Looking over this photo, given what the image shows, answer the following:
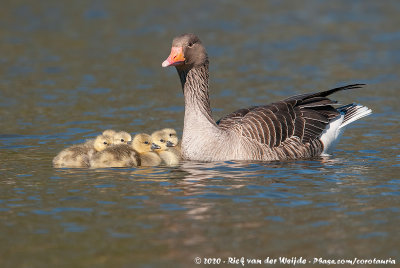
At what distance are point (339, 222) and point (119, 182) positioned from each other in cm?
343

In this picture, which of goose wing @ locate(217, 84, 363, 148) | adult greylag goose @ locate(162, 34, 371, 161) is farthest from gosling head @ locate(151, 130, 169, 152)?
goose wing @ locate(217, 84, 363, 148)

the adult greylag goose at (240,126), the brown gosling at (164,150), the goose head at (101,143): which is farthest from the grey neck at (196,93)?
the goose head at (101,143)

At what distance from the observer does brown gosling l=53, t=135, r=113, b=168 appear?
11.5 meters

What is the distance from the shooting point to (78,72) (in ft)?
70.6

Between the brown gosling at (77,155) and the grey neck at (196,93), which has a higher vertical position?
the grey neck at (196,93)

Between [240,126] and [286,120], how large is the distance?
0.86 metres

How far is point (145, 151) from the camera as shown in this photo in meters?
12.0

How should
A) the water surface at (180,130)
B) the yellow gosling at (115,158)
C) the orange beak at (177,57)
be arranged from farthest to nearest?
the orange beak at (177,57) → the yellow gosling at (115,158) → the water surface at (180,130)

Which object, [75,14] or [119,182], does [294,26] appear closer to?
[75,14]

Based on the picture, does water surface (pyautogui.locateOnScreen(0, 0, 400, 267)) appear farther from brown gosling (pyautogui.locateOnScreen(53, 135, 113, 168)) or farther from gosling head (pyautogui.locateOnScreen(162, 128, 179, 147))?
gosling head (pyautogui.locateOnScreen(162, 128, 179, 147))

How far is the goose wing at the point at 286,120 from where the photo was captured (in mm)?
11852

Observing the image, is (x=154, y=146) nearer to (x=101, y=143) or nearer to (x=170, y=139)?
(x=170, y=139)

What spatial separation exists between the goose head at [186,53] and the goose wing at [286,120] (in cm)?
115

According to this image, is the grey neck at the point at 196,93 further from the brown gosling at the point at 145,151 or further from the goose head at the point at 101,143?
the goose head at the point at 101,143
